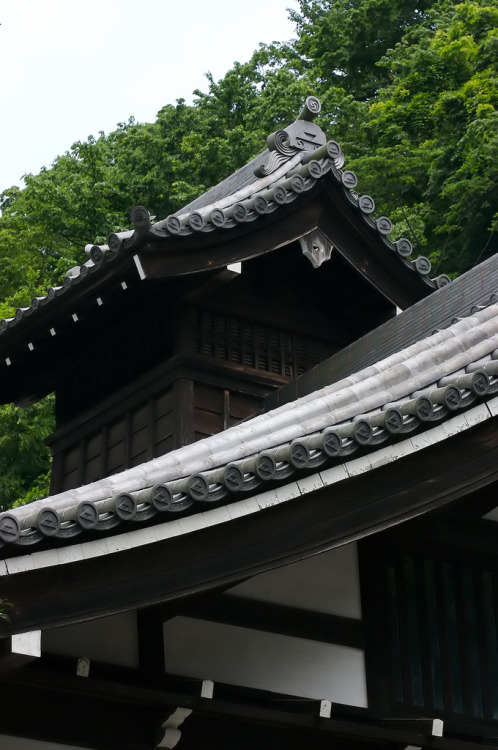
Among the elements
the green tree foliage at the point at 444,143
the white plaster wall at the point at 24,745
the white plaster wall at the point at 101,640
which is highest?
the green tree foliage at the point at 444,143

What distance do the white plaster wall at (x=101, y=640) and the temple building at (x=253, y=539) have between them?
1 cm

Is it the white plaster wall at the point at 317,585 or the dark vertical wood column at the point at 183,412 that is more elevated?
the dark vertical wood column at the point at 183,412

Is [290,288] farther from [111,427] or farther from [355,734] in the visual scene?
[355,734]

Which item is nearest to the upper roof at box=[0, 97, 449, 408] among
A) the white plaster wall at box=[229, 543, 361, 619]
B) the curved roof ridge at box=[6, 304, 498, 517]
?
the curved roof ridge at box=[6, 304, 498, 517]

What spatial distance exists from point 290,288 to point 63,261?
46.4 feet

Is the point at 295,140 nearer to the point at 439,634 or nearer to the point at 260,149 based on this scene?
the point at 439,634

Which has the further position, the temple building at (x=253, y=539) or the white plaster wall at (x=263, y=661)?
the white plaster wall at (x=263, y=661)

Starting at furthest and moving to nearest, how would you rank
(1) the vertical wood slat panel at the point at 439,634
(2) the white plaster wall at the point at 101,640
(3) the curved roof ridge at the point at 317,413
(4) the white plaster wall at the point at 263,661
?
(1) the vertical wood slat panel at the point at 439,634 < (4) the white plaster wall at the point at 263,661 < (2) the white plaster wall at the point at 101,640 < (3) the curved roof ridge at the point at 317,413

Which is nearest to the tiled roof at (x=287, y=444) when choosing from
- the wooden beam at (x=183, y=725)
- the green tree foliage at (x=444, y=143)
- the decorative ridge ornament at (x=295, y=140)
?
the wooden beam at (x=183, y=725)

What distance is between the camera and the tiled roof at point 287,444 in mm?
6176

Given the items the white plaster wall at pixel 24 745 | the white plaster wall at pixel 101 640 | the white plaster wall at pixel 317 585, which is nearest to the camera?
the white plaster wall at pixel 24 745

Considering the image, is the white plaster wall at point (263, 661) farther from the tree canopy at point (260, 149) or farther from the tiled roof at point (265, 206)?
the tree canopy at point (260, 149)

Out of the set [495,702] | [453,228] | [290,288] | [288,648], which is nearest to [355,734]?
[288,648]

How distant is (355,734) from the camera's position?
7.60 metres
